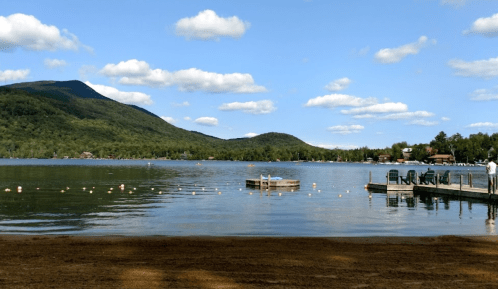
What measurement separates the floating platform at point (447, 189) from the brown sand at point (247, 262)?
2403 cm

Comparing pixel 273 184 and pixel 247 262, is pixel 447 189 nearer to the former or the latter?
pixel 273 184

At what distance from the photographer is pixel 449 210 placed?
33.1 meters

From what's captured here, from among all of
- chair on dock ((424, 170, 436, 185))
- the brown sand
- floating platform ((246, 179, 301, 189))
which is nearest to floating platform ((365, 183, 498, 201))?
chair on dock ((424, 170, 436, 185))

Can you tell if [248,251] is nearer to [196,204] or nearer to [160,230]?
[160,230]

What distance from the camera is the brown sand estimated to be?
10344mm

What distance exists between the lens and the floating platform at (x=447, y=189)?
38581 millimetres

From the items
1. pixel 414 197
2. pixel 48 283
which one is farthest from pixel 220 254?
pixel 414 197

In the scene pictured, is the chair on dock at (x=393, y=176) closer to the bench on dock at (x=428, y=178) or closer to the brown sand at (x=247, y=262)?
the bench on dock at (x=428, y=178)

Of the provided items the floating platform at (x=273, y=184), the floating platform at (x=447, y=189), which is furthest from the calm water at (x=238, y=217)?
the floating platform at (x=273, y=184)

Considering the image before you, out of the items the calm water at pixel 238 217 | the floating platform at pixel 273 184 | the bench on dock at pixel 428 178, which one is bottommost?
the calm water at pixel 238 217

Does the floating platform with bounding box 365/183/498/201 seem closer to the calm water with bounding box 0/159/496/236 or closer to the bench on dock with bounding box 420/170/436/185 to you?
the calm water with bounding box 0/159/496/236

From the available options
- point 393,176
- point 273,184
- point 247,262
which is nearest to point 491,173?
point 393,176

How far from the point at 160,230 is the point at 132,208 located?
475 inches

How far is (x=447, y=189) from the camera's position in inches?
1719
